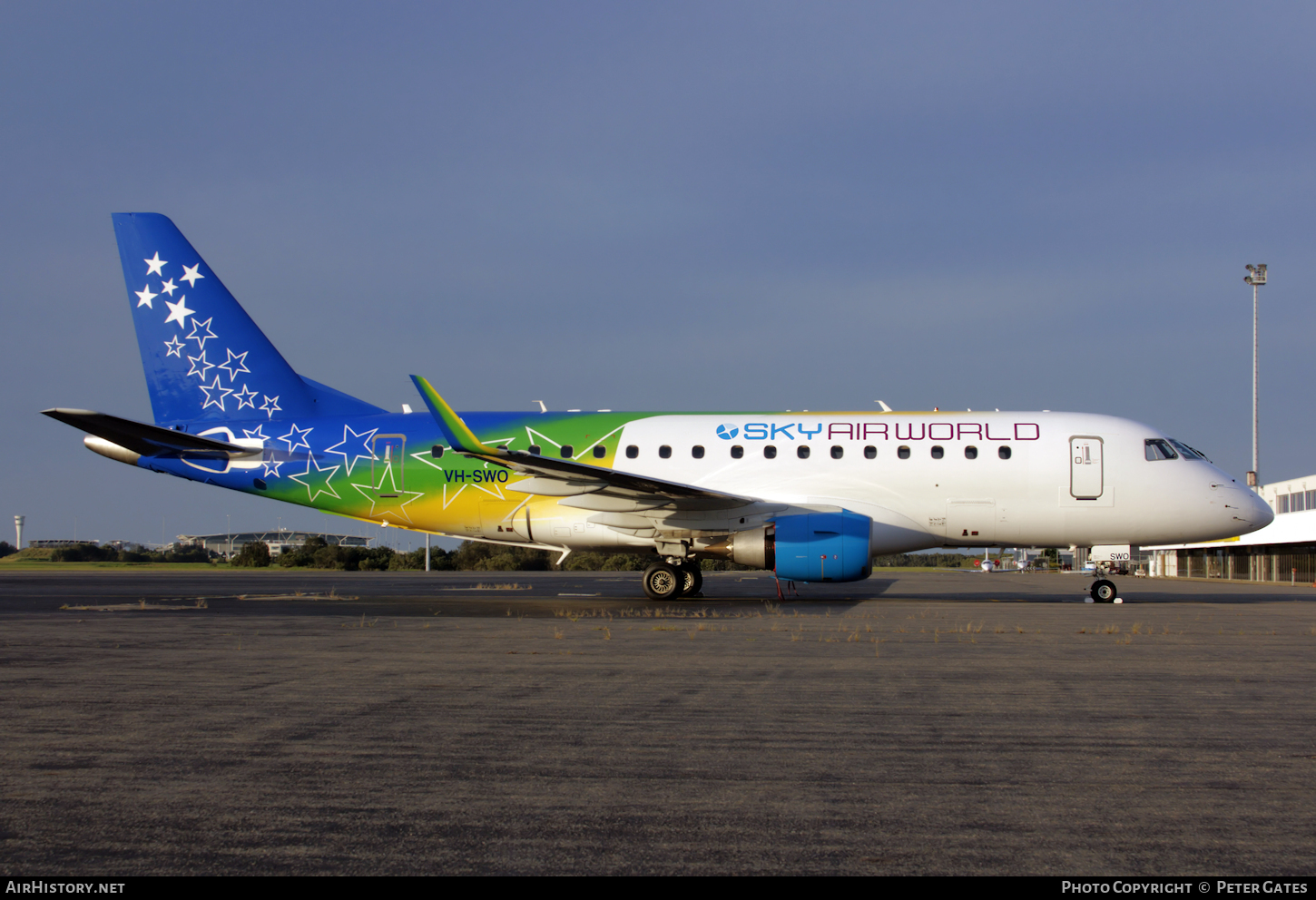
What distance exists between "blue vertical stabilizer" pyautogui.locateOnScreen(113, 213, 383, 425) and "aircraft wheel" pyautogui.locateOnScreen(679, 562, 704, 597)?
30.3ft

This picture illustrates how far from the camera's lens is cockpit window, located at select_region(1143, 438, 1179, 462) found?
767 inches

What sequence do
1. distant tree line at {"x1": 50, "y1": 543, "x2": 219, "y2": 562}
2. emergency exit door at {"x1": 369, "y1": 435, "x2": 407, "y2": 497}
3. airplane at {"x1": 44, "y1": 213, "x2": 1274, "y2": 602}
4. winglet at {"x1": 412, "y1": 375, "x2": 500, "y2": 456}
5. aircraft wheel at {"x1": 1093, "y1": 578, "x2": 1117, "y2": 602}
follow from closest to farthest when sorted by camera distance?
winglet at {"x1": 412, "y1": 375, "x2": 500, "y2": 456}
airplane at {"x1": 44, "y1": 213, "x2": 1274, "y2": 602}
aircraft wheel at {"x1": 1093, "y1": 578, "x2": 1117, "y2": 602}
emergency exit door at {"x1": 369, "y1": 435, "x2": 407, "y2": 497}
distant tree line at {"x1": 50, "y1": 543, "x2": 219, "y2": 562}

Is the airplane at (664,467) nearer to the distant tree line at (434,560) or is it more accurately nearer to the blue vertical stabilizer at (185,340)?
the blue vertical stabilizer at (185,340)

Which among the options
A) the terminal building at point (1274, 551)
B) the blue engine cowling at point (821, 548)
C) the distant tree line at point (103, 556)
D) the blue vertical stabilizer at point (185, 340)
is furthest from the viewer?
the distant tree line at point (103, 556)

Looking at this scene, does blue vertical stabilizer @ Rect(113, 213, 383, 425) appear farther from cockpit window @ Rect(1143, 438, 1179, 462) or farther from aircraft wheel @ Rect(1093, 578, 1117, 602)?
cockpit window @ Rect(1143, 438, 1179, 462)

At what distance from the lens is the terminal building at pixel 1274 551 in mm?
48938

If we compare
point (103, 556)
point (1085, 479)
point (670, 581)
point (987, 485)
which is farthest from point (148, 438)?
point (103, 556)

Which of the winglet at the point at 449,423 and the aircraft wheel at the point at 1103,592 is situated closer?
the winglet at the point at 449,423

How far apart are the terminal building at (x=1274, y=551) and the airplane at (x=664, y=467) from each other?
27.6m

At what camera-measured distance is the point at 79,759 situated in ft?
16.6

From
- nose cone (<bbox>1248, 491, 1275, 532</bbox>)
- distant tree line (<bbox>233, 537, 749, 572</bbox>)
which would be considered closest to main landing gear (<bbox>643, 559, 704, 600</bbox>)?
nose cone (<bbox>1248, 491, 1275, 532</bbox>)

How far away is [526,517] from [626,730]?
1443cm

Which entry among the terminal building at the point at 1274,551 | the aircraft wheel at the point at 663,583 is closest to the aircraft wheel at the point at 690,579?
the aircraft wheel at the point at 663,583

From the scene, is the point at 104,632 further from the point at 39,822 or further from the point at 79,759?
the point at 39,822
